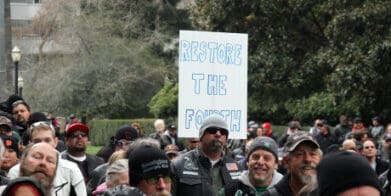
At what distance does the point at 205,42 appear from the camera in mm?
10250

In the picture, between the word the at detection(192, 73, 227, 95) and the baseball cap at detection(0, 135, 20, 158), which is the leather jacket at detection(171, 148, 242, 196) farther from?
the baseball cap at detection(0, 135, 20, 158)

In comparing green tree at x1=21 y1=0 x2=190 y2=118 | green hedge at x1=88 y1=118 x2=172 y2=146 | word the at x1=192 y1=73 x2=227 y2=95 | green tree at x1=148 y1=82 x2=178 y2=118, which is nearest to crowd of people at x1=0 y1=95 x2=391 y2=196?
word the at x1=192 y1=73 x2=227 y2=95

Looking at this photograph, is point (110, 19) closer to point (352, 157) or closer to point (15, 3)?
point (15, 3)

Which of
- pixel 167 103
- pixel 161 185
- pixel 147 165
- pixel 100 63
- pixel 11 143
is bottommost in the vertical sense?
pixel 167 103

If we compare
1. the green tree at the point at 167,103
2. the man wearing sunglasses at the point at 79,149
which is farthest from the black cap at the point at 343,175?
the green tree at the point at 167,103

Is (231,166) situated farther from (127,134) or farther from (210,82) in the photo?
(127,134)

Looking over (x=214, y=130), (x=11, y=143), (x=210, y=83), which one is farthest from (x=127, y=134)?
(x=214, y=130)

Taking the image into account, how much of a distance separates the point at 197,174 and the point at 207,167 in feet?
0.55

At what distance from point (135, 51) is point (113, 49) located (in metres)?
1.28

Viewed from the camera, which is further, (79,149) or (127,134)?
(127,134)

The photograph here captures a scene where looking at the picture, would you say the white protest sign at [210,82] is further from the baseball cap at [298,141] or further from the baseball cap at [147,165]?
the baseball cap at [147,165]

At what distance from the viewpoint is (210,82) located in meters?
9.99

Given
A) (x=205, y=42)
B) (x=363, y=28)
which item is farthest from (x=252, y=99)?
(x=205, y=42)

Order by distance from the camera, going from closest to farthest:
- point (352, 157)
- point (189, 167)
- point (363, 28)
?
point (352, 157), point (189, 167), point (363, 28)
